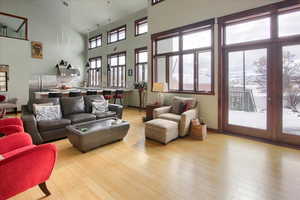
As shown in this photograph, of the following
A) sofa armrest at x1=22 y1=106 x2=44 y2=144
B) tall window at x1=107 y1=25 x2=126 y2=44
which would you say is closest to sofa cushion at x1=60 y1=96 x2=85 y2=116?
sofa armrest at x1=22 y1=106 x2=44 y2=144

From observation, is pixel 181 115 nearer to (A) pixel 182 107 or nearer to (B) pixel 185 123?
(B) pixel 185 123

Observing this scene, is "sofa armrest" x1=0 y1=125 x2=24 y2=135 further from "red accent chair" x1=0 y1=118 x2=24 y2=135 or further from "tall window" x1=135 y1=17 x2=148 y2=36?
"tall window" x1=135 y1=17 x2=148 y2=36

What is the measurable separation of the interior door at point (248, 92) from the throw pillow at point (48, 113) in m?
4.34

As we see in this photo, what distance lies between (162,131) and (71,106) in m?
2.61

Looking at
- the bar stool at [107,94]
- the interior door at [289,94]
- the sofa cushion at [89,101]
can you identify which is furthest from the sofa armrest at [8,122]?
the interior door at [289,94]

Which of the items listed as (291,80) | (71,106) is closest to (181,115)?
(291,80)

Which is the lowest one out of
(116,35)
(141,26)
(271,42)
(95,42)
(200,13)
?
(271,42)

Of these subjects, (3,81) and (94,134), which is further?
(3,81)

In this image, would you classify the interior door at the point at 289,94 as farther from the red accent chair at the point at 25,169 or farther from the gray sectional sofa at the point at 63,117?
the red accent chair at the point at 25,169

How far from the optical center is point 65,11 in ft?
31.4

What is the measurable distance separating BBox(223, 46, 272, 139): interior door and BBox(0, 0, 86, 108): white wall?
27.6 feet

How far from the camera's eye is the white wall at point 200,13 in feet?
13.9

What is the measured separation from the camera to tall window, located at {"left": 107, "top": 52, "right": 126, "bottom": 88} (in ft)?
31.2

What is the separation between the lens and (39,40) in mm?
8938
